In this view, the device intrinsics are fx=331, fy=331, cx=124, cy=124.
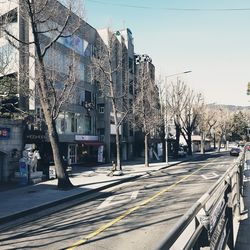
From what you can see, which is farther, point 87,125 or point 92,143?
point 87,125

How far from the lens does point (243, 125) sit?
363 feet

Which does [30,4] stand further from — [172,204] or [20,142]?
[172,204]

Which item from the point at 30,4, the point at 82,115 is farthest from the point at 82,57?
the point at 30,4

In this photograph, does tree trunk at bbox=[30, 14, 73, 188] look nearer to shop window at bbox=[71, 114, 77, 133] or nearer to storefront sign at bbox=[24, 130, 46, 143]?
storefront sign at bbox=[24, 130, 46, 143]

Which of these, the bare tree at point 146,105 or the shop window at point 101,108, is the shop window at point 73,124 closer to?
the shop window at point 101,108

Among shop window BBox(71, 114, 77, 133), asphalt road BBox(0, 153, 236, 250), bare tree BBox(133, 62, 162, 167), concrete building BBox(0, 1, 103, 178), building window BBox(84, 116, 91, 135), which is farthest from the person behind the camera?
building window BBox(84, 116, 91, 135)

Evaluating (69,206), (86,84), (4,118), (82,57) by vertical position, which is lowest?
(69,206)

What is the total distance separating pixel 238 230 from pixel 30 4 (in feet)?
49.0

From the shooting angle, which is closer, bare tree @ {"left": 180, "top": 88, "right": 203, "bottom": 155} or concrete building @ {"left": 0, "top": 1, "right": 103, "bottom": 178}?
concrete building @ {"left": 0, "top": 1, "right": 103, "bottom": 178}

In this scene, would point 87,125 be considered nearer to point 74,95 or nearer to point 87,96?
point 87,96

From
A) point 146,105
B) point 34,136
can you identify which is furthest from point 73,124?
point 34,136

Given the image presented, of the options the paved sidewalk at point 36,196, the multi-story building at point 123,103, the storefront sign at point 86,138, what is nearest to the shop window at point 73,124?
the storefront sign at point 86,138

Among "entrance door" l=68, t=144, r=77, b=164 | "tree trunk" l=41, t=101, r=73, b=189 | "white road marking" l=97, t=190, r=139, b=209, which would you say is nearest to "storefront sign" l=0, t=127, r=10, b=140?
"tree trunk" l=41, t=101, r=73, b=189

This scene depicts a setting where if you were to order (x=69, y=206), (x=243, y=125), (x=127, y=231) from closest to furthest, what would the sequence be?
(x=127, y=231)
(x=69, y=206)
(x=243, y=125)
